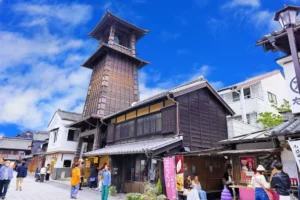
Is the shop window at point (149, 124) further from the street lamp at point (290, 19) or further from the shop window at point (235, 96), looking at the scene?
the shop window at point (235, 96)

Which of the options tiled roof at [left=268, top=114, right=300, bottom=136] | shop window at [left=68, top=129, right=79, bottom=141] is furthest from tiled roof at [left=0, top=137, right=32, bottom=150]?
tiled roof at [left=268, top=114, right=300, bottom=136]

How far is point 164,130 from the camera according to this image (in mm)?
13828

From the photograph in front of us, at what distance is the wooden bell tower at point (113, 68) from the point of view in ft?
77.4

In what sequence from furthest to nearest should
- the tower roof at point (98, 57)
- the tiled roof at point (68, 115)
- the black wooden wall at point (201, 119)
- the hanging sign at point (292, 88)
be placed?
the tiled roof at point (68, 115) → the tower roof at point (98, 57) → the black wooden wall at point (201, 119) → the hanging sign at point (292, 88)

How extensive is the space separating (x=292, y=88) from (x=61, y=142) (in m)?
26.6

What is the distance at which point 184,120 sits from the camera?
1394cm

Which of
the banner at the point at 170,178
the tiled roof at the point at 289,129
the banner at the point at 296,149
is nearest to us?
the banner at the point at 296,149

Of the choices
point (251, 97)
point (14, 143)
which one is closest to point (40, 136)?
point (14, 143)

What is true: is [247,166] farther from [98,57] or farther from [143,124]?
[98,57]

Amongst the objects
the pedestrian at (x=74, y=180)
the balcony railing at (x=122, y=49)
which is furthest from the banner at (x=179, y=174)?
the balcony railing at (x=122, y=49)

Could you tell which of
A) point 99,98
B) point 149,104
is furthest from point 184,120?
point 99,98

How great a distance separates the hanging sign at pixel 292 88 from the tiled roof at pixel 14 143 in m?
67.2

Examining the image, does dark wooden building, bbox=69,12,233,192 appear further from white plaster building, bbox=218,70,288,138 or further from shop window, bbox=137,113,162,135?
white plaster building, bbox=218,70,288,138

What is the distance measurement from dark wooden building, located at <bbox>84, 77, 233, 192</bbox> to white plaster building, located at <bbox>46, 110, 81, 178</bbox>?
12.7m
